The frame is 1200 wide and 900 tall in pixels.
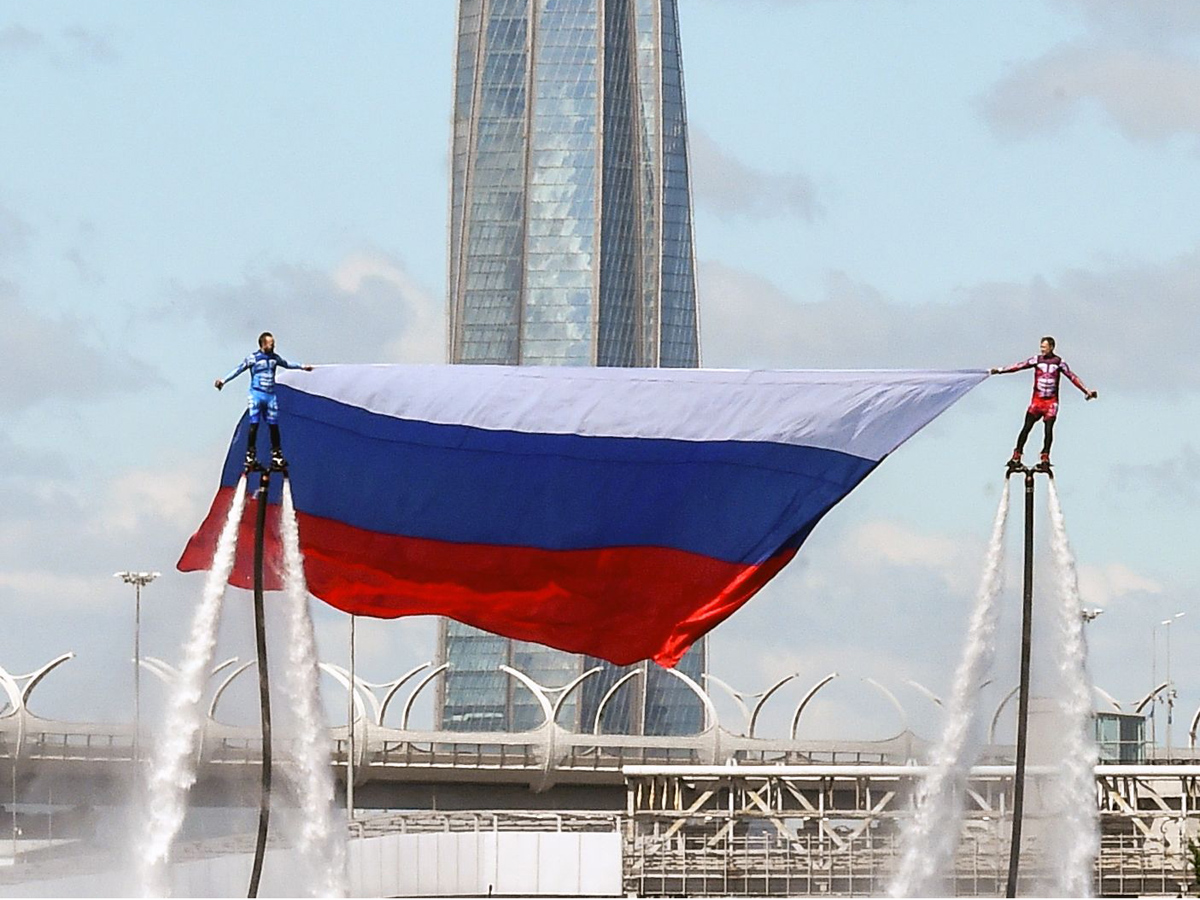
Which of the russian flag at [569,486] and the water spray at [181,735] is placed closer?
the water spray at [181,735]

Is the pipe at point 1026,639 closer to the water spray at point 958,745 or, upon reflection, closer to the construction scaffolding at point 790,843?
the water spray at point 958,745

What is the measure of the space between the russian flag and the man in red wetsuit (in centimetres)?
183

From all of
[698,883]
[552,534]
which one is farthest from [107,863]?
[698,883]

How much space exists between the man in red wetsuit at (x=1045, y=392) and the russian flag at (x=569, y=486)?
1.83m

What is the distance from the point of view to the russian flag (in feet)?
116

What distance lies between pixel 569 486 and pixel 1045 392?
7087 mm

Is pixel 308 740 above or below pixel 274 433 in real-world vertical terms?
below

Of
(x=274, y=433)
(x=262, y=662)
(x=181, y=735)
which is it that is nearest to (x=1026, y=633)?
(x=262, y=662)

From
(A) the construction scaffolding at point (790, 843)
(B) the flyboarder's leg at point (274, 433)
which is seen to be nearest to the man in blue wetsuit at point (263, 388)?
(B) the flyboarder's leg at point (274, 433)

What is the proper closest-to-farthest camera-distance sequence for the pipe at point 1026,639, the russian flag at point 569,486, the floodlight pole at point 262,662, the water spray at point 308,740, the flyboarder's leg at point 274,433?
the pipe at point 1026,639 → the floodlight pole at point 262,662 → the water spray at point 308,740 → the flyboarder's leg at point 274,433 → the russian flag at point 569,486

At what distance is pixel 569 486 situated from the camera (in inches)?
1436

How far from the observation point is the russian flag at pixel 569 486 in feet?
116

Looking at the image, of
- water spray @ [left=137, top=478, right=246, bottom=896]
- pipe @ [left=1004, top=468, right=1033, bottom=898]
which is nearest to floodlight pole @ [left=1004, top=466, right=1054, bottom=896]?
pipe @ [left=1004, top=468, right=1033, bottom=898]

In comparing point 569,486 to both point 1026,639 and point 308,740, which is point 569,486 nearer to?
point 308,740
